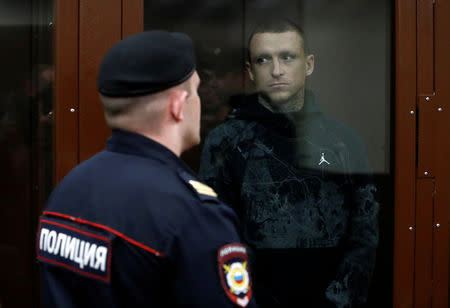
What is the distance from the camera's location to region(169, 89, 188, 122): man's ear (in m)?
1.32

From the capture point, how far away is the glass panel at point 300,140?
231 centimetres

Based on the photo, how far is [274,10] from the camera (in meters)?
2.36

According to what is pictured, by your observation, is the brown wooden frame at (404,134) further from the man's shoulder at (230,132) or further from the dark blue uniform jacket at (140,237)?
the dark blue uniform jacket at (140,237)

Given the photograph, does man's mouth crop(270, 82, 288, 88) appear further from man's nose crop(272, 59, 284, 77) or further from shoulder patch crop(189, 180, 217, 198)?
shoulder patch crop(189, 180, 217, 198)

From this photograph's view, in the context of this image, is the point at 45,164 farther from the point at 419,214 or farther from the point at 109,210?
the point at 419,214

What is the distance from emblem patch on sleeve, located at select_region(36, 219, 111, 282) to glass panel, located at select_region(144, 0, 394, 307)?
1027 millimetres

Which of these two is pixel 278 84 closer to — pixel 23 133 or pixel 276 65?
pixel 276 65

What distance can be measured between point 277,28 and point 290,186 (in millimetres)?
638

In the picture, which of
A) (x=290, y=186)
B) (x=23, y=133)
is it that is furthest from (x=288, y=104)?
(x=23, y=133)

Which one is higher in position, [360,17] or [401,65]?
[360,17]

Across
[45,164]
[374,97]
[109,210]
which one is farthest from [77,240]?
[374,97]

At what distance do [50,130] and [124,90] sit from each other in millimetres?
1034

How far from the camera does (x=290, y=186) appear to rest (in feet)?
7.62

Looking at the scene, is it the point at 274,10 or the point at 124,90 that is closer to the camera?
the point at 124,90
